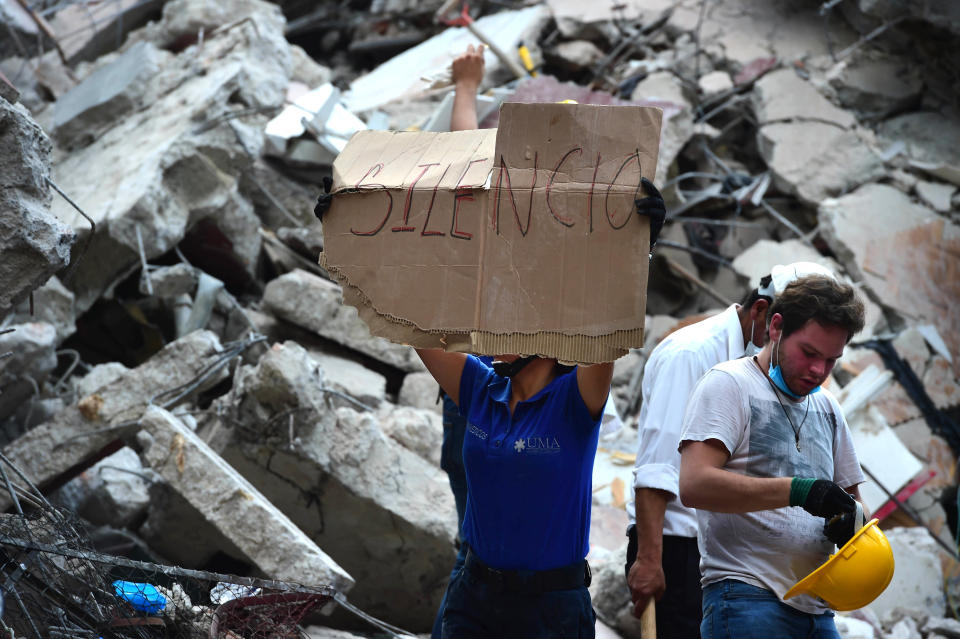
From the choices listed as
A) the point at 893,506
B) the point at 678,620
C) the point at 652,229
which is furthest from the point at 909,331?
the point at 652,229

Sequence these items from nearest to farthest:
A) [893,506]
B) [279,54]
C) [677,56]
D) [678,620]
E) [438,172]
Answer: [438,172], [678,620], [893,506], [279,54], [677,56]

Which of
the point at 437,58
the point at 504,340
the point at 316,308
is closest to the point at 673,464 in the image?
the point at 504,340

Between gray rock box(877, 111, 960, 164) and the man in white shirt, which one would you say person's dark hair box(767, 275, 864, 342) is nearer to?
the man in white shirt

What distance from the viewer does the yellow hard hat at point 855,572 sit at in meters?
2.06

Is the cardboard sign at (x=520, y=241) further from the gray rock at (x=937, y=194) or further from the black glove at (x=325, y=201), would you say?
the gray rock at (x=937, y=194)

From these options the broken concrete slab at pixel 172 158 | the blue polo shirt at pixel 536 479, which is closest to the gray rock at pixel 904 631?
the blue polo shirt at pixel 536 479

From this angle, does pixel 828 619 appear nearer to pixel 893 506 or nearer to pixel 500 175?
pixel 500 175

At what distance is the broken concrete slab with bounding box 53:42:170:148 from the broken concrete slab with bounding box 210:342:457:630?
12.3 feet

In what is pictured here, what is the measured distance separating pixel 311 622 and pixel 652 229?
8.45 ft

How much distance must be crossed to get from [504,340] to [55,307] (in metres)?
3.94

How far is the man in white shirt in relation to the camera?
2535mm

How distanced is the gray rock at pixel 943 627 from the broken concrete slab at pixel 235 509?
326cm

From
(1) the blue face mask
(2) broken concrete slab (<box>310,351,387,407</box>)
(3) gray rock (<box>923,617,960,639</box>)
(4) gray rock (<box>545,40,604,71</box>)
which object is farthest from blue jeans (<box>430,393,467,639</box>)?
(4) gray rock (<box>545,40,604,71</box>)

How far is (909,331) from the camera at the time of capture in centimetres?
656
